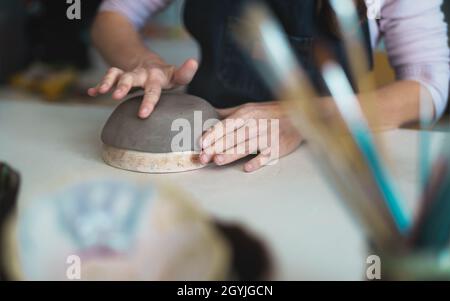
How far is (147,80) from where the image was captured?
23.2 inches

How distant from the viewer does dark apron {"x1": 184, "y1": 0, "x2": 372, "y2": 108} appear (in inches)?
25.2

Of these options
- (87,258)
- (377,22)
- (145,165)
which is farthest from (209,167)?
(377,22)

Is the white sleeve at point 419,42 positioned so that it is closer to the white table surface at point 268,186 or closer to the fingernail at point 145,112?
the white table surface at point 268,186

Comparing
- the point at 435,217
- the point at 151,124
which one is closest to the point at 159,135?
the point at 151,124

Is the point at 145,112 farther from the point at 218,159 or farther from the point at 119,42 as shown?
the point at 119,42

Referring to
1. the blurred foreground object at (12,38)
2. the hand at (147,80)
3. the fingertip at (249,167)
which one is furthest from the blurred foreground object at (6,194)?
the blurred foreground object at (12,38)

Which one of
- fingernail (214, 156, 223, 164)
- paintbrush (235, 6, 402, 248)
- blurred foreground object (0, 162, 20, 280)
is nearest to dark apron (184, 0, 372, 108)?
paintbrush (235, 6, 402, 248)

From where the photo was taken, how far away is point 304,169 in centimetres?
57

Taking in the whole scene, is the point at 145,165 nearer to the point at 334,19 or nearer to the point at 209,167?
the point at 209,167

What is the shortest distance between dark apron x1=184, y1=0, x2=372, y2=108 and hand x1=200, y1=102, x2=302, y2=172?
4cm

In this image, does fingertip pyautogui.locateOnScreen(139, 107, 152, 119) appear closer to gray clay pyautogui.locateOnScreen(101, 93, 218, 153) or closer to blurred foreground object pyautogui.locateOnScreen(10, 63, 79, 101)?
gray clay pyautogui.locateOnScreen(101, 93, 218, 153)

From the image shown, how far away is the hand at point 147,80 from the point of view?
546mm

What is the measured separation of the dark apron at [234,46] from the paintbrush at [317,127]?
12 millimetres

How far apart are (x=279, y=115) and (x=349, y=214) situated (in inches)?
6.4
